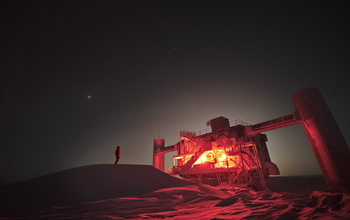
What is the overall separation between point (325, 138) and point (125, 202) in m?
20.3

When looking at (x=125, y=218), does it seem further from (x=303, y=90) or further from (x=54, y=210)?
(x=303, y=90)

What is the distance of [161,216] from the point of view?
12.8 ft

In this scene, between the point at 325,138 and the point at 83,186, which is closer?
the point at 83,186

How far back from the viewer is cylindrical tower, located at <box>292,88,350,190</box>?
13.8 metres

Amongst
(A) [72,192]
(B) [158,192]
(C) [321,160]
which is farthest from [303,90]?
(A) [72,192]

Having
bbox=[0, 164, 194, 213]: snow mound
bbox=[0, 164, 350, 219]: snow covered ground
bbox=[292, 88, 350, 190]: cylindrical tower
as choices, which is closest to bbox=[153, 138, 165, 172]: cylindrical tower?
bbox=[292, 88, 350, 190]: cylindrical tower

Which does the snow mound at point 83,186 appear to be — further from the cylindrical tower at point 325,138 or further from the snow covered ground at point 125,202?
the cylindrical tower at point 325,138

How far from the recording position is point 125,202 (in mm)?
4723

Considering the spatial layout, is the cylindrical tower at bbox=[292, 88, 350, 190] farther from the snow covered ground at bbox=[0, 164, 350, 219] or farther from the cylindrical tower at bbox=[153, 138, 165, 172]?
the cylindrical tower at bbox=[153, 138, 165, 172]

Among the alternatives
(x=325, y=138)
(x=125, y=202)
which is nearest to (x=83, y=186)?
(x=125, y=202)

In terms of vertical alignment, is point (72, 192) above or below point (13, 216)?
above

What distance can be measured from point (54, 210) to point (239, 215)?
518 centimetres

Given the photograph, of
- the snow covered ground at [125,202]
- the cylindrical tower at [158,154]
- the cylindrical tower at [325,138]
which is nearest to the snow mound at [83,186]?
the snow covered ground at [125,202]

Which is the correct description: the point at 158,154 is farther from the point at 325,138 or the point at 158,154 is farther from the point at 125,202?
the point at 125,202
